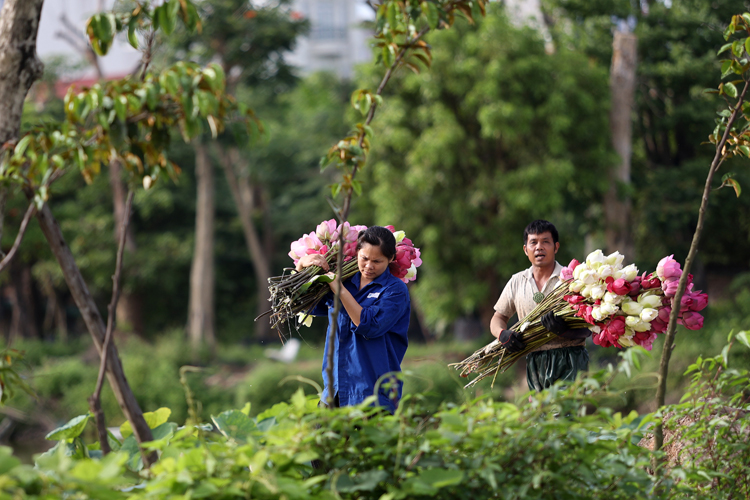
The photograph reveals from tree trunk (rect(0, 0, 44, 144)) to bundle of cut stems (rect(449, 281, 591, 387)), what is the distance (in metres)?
2.12

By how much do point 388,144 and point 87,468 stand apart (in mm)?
10311

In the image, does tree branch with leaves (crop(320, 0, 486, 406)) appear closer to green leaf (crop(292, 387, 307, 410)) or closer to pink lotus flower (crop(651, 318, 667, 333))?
green leaf (crop(292, 387, 307, 410))

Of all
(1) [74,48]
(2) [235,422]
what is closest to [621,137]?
(2) [235,422]

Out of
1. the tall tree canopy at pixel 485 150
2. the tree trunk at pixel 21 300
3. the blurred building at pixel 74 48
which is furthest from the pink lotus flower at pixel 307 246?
the tree trunk at pixel 21 300

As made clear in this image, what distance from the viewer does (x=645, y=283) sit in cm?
295

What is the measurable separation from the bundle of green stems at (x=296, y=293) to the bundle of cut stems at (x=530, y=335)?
0.81 meters

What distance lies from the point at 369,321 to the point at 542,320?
2.70 feet

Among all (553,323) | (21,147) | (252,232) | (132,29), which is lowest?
(252,232)

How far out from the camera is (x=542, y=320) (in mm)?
3137

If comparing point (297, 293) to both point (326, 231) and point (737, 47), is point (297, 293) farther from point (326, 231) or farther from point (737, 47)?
point (737, 47)

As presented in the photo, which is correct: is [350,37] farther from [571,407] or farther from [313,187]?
[571,407]

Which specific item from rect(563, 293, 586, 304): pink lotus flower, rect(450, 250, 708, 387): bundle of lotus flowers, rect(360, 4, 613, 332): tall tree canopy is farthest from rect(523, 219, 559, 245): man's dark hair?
rect(360, 4, 613, 332): tall tree canopy

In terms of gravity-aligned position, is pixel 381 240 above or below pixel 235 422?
above

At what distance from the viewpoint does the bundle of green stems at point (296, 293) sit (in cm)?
297
